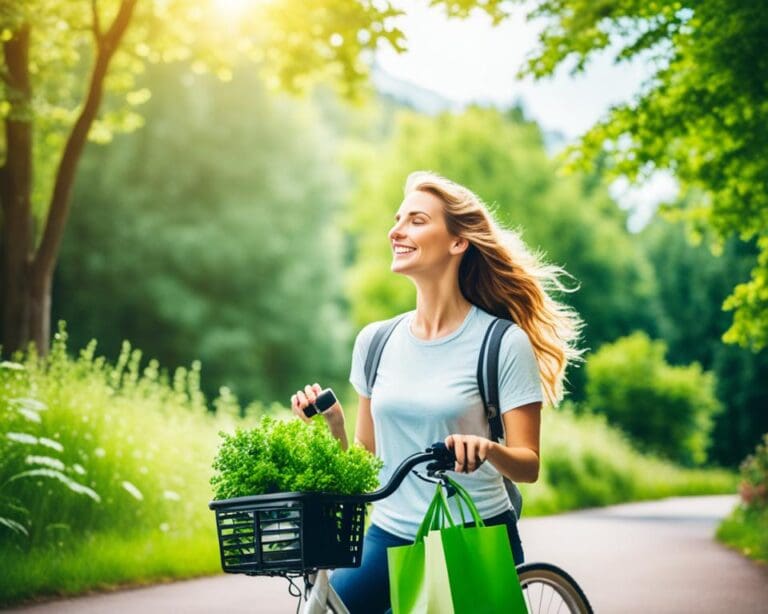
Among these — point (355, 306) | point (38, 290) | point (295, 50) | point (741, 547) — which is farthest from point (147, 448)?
point (355, 306)

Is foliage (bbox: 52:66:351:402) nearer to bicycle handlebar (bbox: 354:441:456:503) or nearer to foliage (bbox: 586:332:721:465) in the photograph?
foliage (bbox: 586:332:721:465)

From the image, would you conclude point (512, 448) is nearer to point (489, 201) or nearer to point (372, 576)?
point (372, 576)

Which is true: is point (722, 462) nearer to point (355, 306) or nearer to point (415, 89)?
point (355, 306)

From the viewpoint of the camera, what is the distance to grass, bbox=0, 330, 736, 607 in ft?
30.1

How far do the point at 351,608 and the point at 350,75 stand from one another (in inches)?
514

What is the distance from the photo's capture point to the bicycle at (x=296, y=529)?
303 cm

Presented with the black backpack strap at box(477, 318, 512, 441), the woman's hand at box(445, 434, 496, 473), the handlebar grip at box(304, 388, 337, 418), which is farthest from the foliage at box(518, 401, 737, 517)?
the woman's hand at box(445, 434, 496, 473)

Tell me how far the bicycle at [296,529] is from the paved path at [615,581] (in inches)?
213

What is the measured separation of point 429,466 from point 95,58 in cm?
1188

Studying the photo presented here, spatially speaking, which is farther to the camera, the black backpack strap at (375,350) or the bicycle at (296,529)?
the black backpack strap at (375,350)

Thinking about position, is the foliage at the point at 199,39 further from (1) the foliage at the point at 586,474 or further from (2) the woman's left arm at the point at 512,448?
(2) the woman's left arm at the point at 512,448

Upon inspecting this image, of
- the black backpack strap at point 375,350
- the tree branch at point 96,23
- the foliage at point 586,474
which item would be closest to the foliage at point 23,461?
the tree branch at point 96,23

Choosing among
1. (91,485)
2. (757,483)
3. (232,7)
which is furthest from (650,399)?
(91,485)

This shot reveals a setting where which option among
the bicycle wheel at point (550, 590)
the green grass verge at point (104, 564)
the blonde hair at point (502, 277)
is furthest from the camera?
the green grass verge at point (104, 564)
